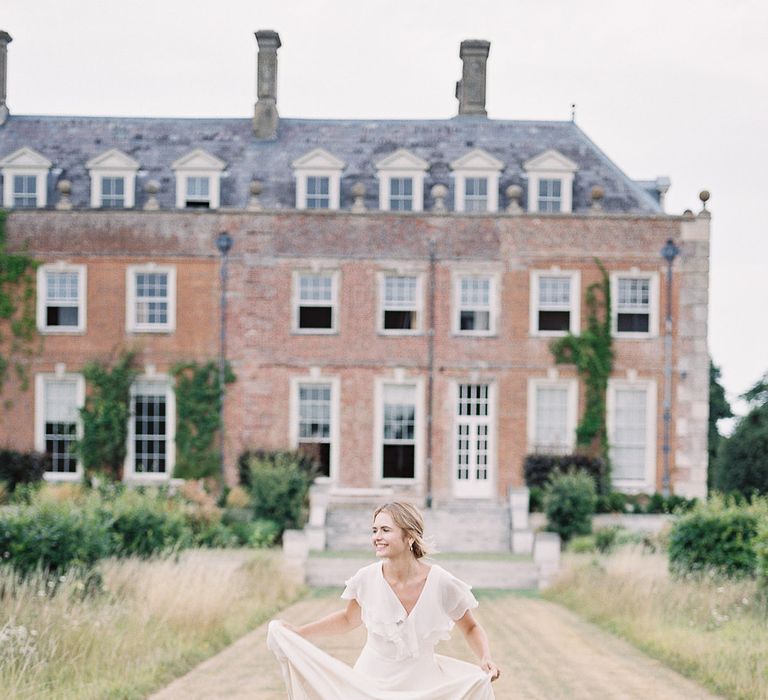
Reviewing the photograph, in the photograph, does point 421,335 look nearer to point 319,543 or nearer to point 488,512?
point 488,512

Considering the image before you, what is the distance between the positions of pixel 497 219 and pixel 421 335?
3.32 meters

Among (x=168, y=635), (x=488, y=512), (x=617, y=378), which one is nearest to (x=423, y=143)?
(x=617, y=378)

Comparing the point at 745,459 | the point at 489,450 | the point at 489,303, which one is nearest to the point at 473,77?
the point at 489,303

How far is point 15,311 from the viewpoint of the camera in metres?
34.3

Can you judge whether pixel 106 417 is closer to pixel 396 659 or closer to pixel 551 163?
pixel 551 163

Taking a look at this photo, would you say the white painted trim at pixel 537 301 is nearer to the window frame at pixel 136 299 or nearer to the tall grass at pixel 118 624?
the window frame at pixel 136 299

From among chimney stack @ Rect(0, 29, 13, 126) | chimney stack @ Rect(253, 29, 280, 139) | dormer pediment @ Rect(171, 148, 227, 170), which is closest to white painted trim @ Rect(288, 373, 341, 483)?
dormer pediment @ Rect(171, 148, 227, 170)

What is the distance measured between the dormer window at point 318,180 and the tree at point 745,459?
40.7ft

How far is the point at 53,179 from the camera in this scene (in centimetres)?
3547

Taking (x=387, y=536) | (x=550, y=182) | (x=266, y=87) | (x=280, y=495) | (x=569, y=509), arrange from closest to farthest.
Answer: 1. (x=387, y=536)
2. (x=569, y=509)
3. (x=280, y=495)
4. (x=550, y=182)
5. (x=266, y=87)

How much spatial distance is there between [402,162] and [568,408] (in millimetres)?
7163

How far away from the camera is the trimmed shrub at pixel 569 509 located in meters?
29.7

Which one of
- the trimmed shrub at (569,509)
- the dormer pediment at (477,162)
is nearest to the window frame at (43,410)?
the dormer pediment at (477,162)

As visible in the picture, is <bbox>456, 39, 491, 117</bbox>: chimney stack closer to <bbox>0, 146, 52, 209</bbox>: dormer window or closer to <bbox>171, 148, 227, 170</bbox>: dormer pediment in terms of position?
<bbox>171, 148, 227, 170</bbox>: dormer pediment
